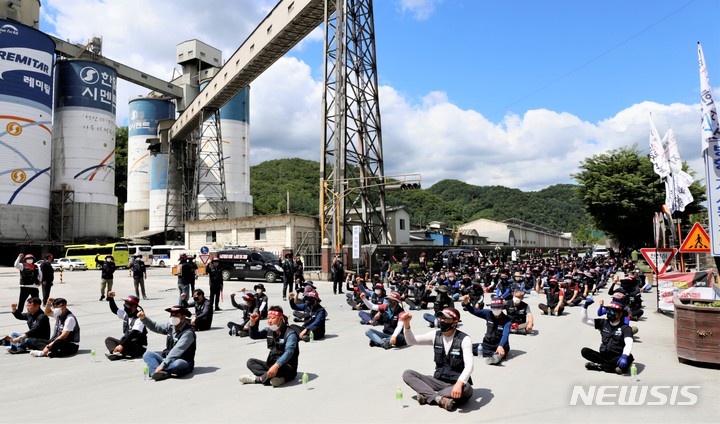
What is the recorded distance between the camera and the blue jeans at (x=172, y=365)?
735 cm

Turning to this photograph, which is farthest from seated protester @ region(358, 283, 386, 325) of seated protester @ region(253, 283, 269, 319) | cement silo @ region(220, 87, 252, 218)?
cement silo @ region(220, 87, 252, 218)

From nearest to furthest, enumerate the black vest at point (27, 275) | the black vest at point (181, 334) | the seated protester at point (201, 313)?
the black vest at point (181, 334) → the seated protester at point (201, 313) → the black vest at point (27, 275)

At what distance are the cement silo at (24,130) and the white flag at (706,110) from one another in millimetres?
50806

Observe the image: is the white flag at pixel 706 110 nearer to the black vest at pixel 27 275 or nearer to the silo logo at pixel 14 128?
the black vest at pixel 27 275

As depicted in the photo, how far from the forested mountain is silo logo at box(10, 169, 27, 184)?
43.7 metres

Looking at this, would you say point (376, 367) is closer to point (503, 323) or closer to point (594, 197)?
point (503, 323)

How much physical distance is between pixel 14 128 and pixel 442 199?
106374 mm

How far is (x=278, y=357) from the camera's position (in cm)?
705

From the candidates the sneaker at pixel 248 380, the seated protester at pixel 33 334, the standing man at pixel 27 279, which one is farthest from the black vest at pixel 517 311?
the standing man at pixel 27 279

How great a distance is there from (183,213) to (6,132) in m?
20.6

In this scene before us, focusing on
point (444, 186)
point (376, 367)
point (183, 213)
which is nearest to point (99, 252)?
point (183, 213)

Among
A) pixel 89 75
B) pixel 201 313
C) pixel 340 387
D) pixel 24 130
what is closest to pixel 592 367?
pixel 340 387

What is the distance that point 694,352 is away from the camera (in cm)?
786

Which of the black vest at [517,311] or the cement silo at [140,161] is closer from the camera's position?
the black vest at [517,311]
